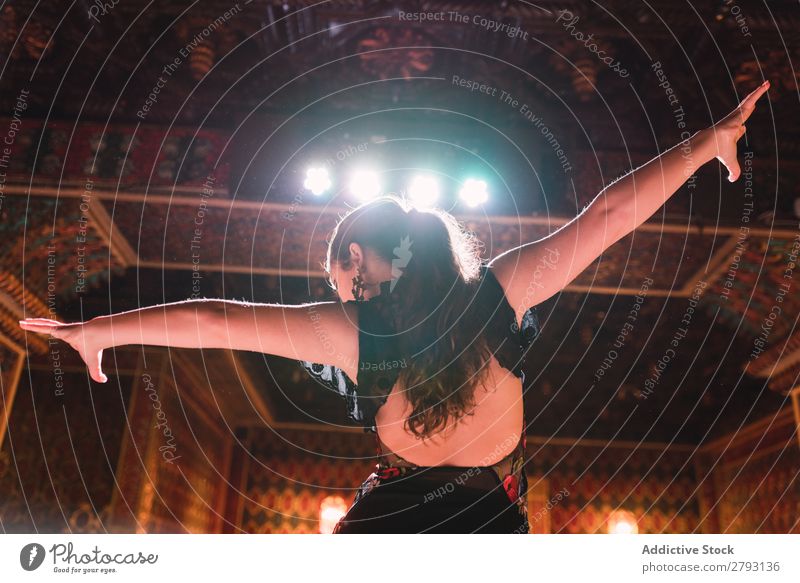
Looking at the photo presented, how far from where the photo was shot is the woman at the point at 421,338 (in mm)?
908

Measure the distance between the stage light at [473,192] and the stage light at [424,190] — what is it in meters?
0.10

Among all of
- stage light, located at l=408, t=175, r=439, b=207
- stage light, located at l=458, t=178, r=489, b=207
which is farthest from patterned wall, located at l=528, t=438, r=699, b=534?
stage light, located at l=408, t=175, r=439, b=207

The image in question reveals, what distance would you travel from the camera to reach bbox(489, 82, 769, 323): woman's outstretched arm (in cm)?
94

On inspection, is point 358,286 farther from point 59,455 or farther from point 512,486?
point 59,455

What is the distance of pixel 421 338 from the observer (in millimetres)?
943

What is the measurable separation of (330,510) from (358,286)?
4.36 metres

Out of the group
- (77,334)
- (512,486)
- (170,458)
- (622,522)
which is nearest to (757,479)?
(622,522)

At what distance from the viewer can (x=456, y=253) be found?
103 cm

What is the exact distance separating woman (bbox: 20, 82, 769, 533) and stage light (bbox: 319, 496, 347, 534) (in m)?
4.06

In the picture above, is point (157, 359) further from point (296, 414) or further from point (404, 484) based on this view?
point (404, 484)

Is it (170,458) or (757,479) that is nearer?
(170,458)

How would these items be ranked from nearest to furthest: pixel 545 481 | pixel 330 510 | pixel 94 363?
pixel 94 363 < pixel 330 510 < pixel 545 481
